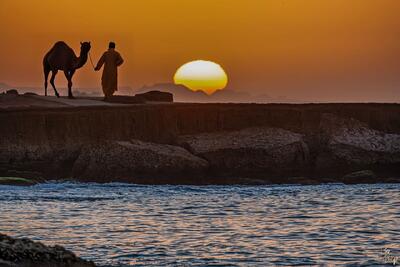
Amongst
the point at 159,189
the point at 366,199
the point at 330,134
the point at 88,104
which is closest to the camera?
the point at 366,199

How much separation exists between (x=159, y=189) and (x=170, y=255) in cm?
1618

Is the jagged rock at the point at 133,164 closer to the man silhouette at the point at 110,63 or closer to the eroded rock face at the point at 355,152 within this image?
the eroded rock face at the point at 355,152

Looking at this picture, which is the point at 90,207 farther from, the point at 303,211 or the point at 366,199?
the point at 366,199

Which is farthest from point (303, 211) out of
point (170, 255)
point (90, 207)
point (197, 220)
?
point (170, 255)

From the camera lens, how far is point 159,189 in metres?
33.8

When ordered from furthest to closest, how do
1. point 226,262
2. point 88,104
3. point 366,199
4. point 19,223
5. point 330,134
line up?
1. point 88,104
2. point 330,134
3. point 366,199
4. point 19,223
5. point 226,262

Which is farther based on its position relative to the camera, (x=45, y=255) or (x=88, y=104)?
(x=88, y=104)

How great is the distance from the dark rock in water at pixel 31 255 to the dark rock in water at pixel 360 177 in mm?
23496

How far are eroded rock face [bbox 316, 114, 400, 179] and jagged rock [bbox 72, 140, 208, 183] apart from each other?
14.9ft

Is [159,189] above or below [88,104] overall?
below

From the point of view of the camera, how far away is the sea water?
17.5m

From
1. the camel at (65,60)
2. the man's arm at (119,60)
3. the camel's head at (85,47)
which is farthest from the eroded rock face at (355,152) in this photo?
the camel at (65,60)

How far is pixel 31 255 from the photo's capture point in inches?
521

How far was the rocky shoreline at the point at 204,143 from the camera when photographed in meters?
36.2
